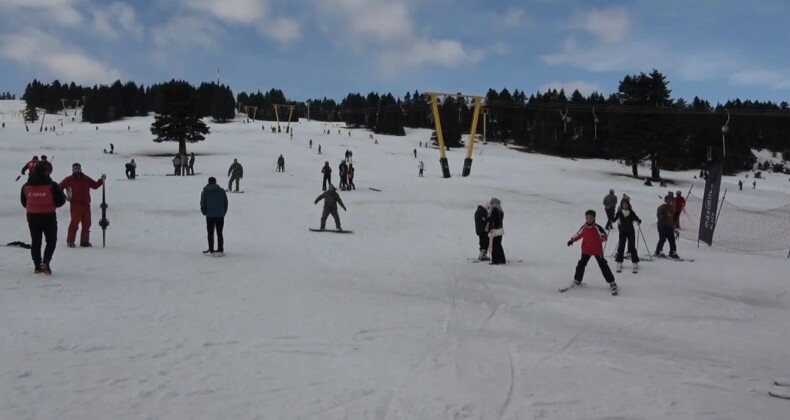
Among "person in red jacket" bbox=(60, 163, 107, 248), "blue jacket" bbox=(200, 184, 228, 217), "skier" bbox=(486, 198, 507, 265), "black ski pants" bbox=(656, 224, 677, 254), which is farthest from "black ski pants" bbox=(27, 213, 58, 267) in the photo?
"black ski pants" bbox=(656, 224, 677, 254)

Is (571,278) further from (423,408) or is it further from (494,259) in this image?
(423,408)

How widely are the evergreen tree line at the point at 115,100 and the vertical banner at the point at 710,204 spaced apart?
118904mm

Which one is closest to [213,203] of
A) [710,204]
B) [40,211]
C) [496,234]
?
[40,211]

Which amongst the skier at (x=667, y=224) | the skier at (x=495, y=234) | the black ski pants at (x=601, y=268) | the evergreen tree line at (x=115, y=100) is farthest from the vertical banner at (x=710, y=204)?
the evergreen tree line at (x=115, y=100)

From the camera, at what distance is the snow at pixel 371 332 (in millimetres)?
4898

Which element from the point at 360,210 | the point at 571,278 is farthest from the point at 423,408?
the point at 360,210

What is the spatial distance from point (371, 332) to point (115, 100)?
522 feet

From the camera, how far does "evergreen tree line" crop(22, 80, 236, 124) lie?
459 ft

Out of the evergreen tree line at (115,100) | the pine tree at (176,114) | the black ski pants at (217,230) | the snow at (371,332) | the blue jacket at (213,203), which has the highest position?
the evergreen tree line at (115,100)

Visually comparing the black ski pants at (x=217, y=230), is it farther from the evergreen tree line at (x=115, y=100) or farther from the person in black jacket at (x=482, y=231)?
the evergreen tree line at (x=115, y=100)

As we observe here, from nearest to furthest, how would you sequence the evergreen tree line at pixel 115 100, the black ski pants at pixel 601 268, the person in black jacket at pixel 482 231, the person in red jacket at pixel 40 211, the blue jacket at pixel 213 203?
the person in red jacket at pixel 40 211, the black ski pants at pixel 601 268, the blue jacket at pixel 213 203, the person in black jacket at pixel 482 231, the evergreen tree line at pixel 115 100

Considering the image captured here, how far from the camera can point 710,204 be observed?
61.5 feet

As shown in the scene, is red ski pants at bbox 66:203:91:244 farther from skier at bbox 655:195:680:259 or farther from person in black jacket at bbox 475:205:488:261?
skier at bbox 655:195:680:259

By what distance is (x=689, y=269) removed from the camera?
45.2ft
